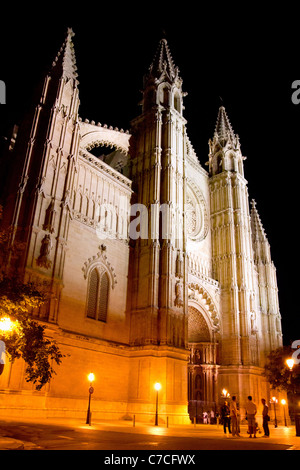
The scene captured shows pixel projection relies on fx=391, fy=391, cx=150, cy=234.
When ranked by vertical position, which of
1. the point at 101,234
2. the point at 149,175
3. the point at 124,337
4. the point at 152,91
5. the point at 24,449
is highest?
the point at 152,91

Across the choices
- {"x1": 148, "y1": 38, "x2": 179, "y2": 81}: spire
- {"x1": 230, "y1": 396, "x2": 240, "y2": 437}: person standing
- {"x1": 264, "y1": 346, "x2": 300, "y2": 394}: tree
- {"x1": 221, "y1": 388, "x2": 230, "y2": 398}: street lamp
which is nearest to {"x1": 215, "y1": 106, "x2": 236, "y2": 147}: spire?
{"x1": 148, "y1": 38, "x2": 179, "y2": 81}: spire

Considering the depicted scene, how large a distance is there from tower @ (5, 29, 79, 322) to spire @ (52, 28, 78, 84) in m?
0.08

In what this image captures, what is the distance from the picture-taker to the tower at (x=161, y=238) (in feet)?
82.8

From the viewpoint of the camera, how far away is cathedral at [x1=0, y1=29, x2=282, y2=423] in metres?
21.7

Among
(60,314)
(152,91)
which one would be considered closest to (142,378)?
(60,314)

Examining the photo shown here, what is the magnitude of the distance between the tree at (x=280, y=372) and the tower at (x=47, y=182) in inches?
865

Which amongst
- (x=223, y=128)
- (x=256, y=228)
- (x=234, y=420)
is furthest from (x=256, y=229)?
(x=234, y=420)

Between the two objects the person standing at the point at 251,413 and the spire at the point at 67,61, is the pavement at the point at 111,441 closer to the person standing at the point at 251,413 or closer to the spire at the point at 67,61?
the person standing at the point at 251,413

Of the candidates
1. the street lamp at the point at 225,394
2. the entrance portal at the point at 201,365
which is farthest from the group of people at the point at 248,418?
the entrance portal at the point at 201,365

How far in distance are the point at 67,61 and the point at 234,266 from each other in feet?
73.9

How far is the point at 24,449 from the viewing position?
7918mm

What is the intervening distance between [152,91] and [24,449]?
3288cm

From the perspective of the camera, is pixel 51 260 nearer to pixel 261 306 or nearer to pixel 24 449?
pixel 24 449
